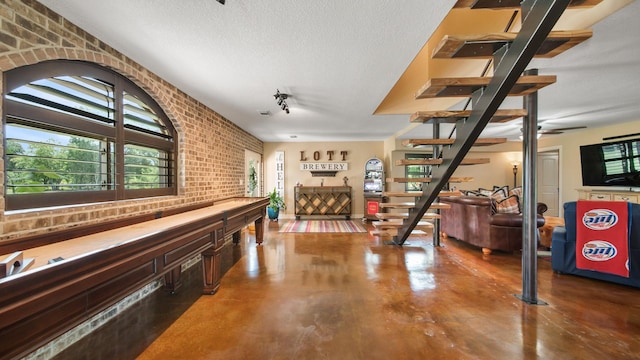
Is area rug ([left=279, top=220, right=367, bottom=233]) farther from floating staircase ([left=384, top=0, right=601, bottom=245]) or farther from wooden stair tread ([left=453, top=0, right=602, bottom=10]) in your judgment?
wooden stair tread ([left=453, top=0, right=602, bottom=10])

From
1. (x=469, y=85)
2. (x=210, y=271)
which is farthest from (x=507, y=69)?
(x=210, y=271)

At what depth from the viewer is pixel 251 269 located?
3.03 m

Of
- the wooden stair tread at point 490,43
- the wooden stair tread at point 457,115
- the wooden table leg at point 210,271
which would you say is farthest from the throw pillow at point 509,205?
the wooden table leg at point 210,271

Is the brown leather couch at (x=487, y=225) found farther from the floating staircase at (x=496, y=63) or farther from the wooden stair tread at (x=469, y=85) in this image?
the wooden stair tread at (x=469, y=85)

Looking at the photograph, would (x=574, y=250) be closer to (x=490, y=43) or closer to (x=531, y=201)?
(x=531, y=201)

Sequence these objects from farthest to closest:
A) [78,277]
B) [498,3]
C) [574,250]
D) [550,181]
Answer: [550,181] < [574,250] < [498,3] < [78,277]

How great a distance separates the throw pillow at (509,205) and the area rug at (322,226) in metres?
2.44

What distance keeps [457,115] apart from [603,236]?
2.01 m

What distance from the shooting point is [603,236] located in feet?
8.31

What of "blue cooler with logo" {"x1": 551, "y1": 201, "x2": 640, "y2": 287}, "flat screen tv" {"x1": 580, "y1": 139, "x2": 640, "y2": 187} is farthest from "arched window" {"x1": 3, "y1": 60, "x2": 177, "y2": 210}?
"flat screen tv" {"x1": 580, "y1": 139, "x2": 640, "y2": 187}

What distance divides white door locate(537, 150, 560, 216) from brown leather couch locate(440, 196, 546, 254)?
3.60 meters

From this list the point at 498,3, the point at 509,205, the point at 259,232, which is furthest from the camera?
the point at 259,232

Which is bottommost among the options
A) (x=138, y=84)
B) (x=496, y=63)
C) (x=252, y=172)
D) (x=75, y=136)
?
(x=252, y=172)

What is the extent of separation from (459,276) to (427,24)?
2.58 metres
